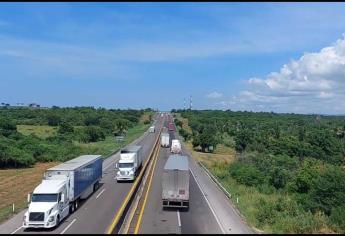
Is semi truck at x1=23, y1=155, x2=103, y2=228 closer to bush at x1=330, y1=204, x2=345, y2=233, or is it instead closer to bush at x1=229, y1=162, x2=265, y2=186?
bush at x1=330, y1=204, x2=345, y2=233

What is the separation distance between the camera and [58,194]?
30016mm

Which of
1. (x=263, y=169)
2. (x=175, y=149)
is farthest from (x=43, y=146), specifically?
(x=263, y=169)

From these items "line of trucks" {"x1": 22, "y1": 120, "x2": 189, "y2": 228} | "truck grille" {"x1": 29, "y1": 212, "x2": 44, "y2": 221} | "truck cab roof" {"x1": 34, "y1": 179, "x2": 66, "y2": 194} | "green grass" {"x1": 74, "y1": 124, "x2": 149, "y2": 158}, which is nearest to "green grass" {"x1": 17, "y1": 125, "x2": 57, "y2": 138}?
"green grass" {"x1": 74, "y1": 124, "x2": 149, "y2": 158}

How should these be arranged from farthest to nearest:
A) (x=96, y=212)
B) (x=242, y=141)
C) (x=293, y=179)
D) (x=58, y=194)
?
1. (x=242, y=141)
2. (x=293, y=179)
3. (x=96, y=212)
4. (x=58, y=194)

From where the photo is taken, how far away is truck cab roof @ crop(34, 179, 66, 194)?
30.2m

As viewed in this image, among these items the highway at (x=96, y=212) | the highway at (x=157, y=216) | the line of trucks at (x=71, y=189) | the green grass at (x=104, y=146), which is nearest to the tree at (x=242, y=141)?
the green grass at (x=104, y=146)

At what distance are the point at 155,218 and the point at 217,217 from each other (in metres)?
4.17

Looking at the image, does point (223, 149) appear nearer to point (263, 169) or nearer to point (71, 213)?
point (263, 169)

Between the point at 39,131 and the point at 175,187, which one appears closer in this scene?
the point at 175,187

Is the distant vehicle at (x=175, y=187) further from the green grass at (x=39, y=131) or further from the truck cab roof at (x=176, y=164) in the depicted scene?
the green grass at (x=39, y=131)

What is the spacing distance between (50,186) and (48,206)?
2230 millimetres

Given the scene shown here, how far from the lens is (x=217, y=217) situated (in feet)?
104

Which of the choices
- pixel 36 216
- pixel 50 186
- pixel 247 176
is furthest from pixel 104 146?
pixel 36 216

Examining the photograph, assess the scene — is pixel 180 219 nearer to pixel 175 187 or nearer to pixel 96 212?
pixel 175 187
